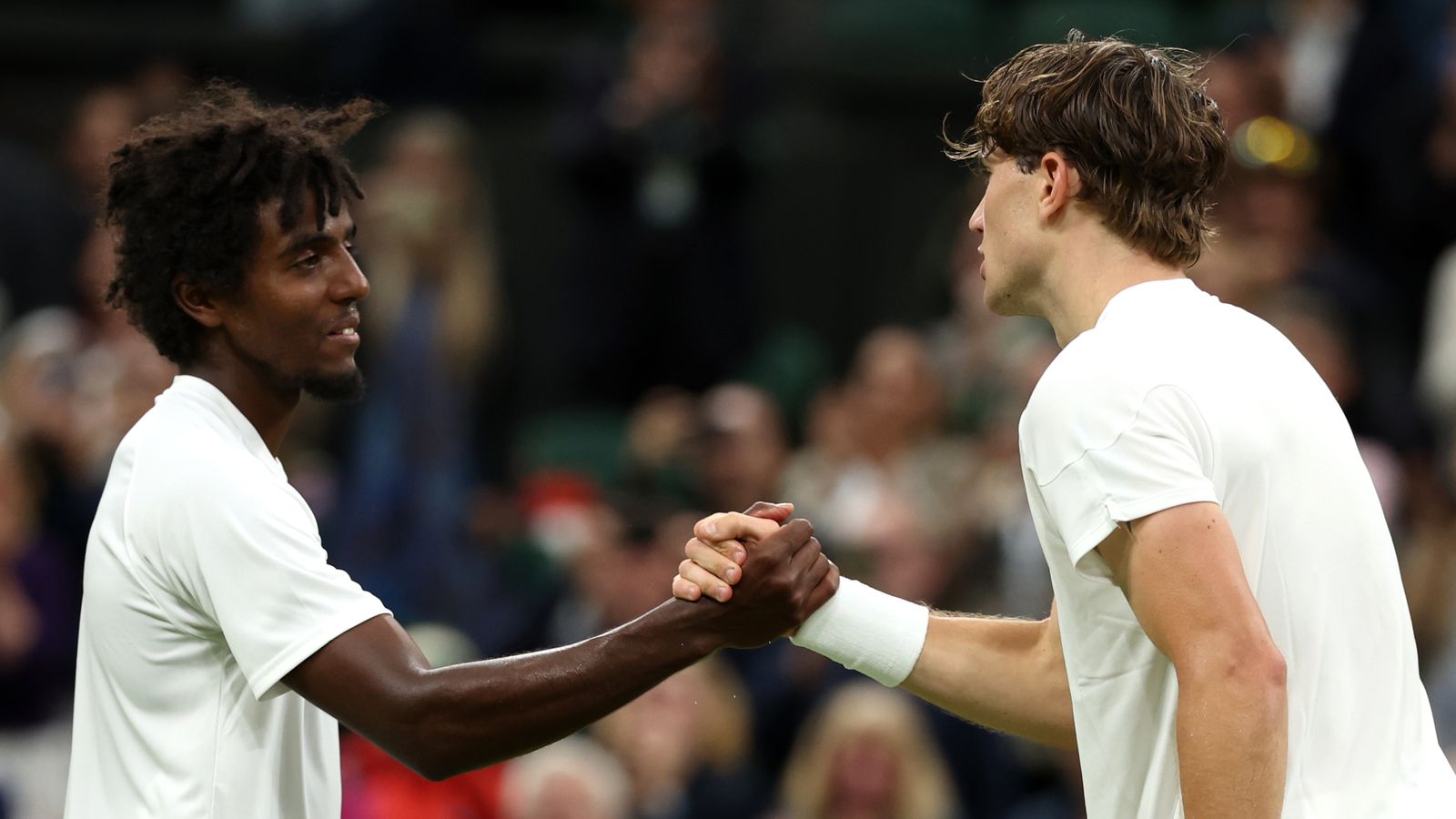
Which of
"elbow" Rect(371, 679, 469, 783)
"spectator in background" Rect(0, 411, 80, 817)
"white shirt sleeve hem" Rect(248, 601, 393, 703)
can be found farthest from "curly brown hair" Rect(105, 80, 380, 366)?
"spectator in background" Rect(0, 411, 80, 817)

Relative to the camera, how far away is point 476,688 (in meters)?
3.31

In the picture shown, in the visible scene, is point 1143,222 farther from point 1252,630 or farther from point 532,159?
point 532,159

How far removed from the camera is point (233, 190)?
350 centimetres

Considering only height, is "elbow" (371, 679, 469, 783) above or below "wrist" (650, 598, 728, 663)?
below

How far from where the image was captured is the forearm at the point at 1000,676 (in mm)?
3947

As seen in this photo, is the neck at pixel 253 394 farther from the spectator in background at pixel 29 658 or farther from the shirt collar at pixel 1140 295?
the spectator in background at pixel 29 658

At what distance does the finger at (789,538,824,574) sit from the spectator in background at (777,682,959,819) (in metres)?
2.97

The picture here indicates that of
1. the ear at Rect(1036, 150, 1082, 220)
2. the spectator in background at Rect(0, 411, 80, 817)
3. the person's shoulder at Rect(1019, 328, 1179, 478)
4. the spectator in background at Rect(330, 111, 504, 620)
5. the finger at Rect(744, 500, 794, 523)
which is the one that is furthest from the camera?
the spectator in background at Rect(330, 111, 504, 620)

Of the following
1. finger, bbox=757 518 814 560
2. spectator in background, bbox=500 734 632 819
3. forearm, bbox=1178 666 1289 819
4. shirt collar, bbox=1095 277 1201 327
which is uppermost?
shirt collar, bbox=1095 277 1201 327

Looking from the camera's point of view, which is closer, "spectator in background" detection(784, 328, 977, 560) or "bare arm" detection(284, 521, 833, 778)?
"bare arm" detection(284, 521, 833, 778)

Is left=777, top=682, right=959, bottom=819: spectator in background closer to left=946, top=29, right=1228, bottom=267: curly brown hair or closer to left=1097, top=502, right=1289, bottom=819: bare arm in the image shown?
left=946, top=29, right=1228, bottom=267: curly brown hair

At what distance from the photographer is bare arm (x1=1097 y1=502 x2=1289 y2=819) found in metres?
2.97

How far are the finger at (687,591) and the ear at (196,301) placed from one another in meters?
0.96

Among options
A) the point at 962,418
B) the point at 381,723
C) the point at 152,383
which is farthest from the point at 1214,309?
the point at 152,383
